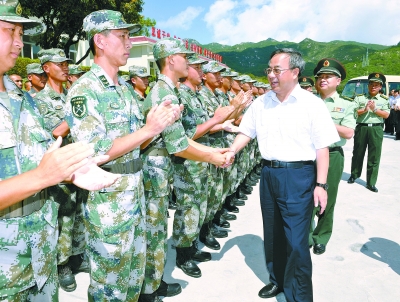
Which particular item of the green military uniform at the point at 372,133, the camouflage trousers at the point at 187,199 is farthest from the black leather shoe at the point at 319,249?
the green military uniform at the point at 372,133

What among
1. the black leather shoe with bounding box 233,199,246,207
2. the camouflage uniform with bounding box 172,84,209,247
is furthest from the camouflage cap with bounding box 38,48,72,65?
the black leather shoe with bounding box 233,199,246,207

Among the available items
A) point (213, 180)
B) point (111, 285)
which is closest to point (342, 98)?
point (213, 180)

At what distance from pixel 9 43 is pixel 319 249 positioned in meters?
3.91

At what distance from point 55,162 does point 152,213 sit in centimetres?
172

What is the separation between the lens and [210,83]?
18.1 feet

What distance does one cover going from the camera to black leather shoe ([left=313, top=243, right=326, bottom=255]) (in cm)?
405

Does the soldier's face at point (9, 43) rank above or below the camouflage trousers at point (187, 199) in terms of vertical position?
above

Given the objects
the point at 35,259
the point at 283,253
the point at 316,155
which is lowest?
the point at 283,253

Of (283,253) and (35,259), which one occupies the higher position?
(35,259)

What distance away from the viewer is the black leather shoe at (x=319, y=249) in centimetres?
405

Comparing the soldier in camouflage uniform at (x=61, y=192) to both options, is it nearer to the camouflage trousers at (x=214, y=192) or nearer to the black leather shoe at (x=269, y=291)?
the camouflage trousers at (x=214, y=192)

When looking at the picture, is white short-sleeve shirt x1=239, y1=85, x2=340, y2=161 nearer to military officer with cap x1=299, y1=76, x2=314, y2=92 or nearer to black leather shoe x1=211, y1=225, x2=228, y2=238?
black leather shoe x1=211, y1=225, x2=228, y2=238

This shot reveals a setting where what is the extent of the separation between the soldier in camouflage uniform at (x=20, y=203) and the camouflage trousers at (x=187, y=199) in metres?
1.86

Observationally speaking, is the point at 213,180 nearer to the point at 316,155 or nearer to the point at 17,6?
the point at 316,155
